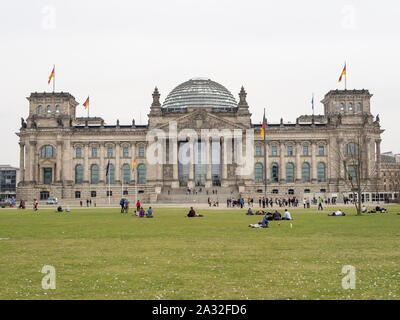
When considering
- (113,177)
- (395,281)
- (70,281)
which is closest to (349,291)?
(395,281)

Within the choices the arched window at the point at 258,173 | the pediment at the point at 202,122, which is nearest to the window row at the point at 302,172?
the arched window at the point at 258,173

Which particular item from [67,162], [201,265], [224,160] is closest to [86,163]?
[67,162]

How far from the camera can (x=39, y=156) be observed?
362 ft

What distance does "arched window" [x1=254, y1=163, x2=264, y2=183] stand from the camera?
109m

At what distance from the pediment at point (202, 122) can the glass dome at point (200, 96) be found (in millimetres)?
11821

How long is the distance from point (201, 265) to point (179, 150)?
93.1m

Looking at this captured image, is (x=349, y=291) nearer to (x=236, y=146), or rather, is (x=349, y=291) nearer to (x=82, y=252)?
(x=82, y=252)

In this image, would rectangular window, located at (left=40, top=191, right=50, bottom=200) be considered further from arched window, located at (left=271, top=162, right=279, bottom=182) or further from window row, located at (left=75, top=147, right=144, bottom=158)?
arched window, located at (left=271, top=162, right=279, bottom=182)

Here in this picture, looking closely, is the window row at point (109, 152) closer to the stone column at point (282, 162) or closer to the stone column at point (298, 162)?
the stone column at point (282, 162)

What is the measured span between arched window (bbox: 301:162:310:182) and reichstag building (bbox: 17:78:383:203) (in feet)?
0.31

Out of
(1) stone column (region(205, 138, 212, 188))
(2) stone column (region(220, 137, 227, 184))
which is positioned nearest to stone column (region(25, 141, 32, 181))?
(1) stone column (region(205, 138, 212, 188))

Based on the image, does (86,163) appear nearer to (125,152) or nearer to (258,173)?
(125,152)

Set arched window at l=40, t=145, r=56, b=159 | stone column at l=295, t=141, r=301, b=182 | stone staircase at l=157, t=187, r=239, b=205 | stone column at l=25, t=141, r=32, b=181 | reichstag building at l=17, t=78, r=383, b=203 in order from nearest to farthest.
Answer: stone staircase at l=157, t=187, r=239, b=205
reichstag building at l=17, t=78, r=383, b=203
stone column at l=25, t=141, r=32, b=181
stone column at l=295, t=141, r=301, b=182
arched window at l=40, t=145, r=56, b=159

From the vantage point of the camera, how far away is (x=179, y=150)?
10825 centimetres
